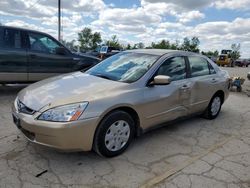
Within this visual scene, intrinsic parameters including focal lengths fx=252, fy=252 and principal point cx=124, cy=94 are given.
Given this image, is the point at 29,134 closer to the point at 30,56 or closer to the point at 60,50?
the point at 30,56

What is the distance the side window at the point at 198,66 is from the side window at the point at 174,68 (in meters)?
0.27

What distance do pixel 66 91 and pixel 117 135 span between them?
2.93 feet

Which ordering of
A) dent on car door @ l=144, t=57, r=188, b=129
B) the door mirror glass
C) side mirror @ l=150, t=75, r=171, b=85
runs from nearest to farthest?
side mirror @ l=150, t=75, r=171, b=85 < dent on car door @ l=144, t=57, r=188, b=129 < the door mirror glass

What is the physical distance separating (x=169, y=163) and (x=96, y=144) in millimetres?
1016

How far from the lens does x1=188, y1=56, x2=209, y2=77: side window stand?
4734 millimetres

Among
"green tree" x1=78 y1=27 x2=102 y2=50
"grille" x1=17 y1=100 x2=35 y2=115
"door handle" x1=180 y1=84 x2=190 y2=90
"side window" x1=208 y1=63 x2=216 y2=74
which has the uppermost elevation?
"green tree" x1=78 y1=27 x2=102 y2=50

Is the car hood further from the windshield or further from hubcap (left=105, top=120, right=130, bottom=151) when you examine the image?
hubcap (left=105, top=120, right=130, bottom=151)

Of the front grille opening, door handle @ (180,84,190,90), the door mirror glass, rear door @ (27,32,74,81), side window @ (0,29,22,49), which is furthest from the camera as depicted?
the door mirror glass


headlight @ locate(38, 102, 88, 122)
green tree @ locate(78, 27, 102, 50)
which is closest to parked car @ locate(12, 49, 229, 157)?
headlight @ locate(38, 102, 88, 122)

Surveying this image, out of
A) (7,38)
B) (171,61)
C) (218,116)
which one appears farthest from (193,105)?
(7,38)

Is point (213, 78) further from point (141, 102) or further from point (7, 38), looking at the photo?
point (7, 38)

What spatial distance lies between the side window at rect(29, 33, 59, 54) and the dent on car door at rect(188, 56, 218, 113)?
3.98 meters

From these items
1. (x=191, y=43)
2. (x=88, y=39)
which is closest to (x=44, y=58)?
(x=88, y=39)

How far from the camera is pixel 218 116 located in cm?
579
